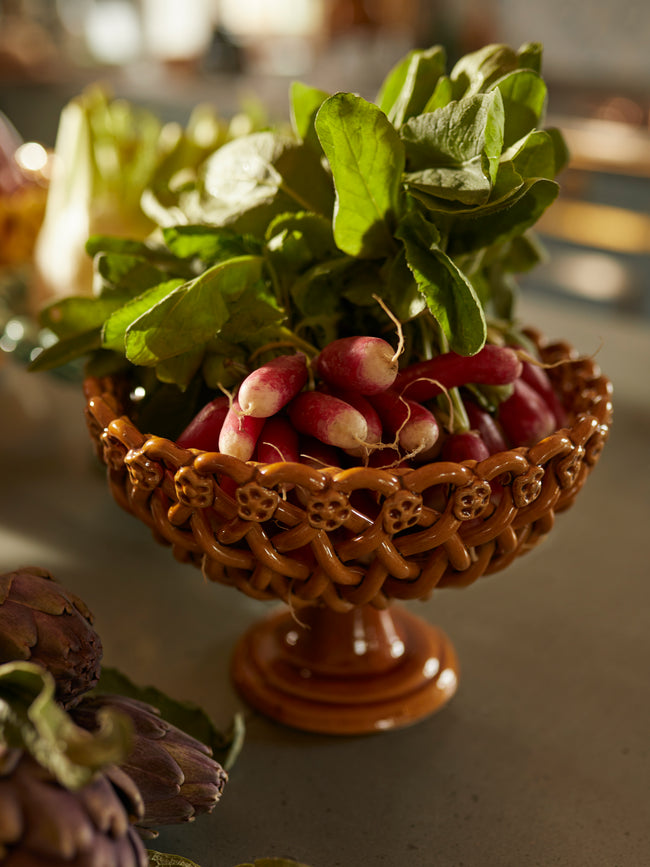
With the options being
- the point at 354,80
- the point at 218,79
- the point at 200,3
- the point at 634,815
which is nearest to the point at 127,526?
the point at 634,815

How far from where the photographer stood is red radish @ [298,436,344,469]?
561 mm

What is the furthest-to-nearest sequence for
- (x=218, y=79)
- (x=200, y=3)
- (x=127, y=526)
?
(x=200, y=3), (x=218, y=79), (x=127, y=526)

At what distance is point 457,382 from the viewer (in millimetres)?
590

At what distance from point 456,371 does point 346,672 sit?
9.6 inches

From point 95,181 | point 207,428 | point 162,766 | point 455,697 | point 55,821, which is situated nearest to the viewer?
point 55,821

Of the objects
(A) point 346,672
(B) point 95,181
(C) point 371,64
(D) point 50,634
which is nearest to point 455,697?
(A) point 346,672

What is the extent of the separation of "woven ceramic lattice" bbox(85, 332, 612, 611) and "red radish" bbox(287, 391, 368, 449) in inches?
1.5

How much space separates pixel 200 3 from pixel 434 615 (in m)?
4.01

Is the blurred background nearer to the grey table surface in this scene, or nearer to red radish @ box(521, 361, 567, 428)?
the grey table surface

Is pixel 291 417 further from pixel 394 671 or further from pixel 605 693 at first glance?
pixel 605 693

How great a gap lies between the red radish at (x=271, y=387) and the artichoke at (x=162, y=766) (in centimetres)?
19

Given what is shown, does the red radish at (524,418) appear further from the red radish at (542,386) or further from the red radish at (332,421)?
the red radish at (332,421)

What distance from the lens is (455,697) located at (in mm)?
689

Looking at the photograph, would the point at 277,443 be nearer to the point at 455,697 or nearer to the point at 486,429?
the point at 486,429
